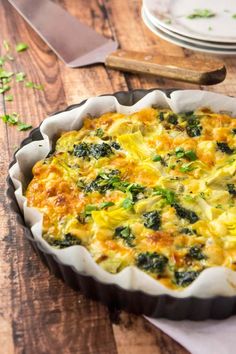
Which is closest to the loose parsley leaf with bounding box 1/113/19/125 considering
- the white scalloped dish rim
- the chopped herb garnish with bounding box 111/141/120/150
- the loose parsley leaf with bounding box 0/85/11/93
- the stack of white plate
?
the loose parsley leaf with bounding box 0/85/11/93

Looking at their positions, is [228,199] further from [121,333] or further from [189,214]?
[121,333]

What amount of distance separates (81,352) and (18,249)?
Result: 2.62ft

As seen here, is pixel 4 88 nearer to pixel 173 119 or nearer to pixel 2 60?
pixel 2 60

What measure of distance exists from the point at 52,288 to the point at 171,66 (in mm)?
1993

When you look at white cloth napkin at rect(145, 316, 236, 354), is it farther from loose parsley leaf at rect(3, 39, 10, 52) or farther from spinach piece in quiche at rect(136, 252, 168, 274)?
loose parsley leaf at rect(3, 39, 10, 52)

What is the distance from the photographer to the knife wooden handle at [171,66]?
177 inches

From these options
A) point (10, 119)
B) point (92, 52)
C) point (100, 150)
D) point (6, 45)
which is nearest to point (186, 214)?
point (100, 150)

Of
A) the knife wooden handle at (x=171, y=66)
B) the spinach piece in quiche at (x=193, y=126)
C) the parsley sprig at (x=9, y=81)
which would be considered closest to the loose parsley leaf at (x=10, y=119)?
the parsley sprig at (x=9, y=81)

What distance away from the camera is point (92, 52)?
512 cm

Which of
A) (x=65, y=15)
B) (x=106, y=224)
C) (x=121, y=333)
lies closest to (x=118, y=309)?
(x=121, y=333)

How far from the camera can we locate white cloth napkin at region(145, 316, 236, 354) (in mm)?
3047

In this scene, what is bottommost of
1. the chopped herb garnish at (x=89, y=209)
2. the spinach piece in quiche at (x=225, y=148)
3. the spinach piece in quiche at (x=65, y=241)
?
the spinach piece in quiche at (x=225, y=148)

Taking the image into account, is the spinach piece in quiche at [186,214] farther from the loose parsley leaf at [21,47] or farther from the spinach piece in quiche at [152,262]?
the loose parsley leaf at [21,47]

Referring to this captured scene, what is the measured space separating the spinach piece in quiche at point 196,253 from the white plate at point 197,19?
228 centimetres
